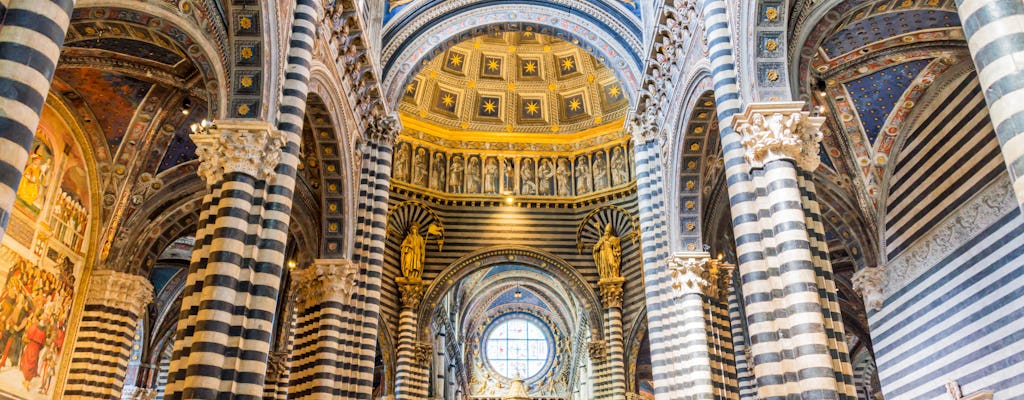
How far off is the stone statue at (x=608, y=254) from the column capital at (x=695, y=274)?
10857mm

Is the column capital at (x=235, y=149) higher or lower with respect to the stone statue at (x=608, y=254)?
lower

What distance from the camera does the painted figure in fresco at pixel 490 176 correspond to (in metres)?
28.2

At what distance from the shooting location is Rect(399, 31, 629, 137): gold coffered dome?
28531 mm

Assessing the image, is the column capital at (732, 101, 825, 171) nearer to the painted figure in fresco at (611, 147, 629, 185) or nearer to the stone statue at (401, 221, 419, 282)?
the painted figure in fresco at (611, 147, 629, 185)

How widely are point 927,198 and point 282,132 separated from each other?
40.0 ft

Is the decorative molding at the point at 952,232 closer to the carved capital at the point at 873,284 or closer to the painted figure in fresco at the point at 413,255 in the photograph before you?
the carved capital at the point at 873,284

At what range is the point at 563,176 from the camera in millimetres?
28703

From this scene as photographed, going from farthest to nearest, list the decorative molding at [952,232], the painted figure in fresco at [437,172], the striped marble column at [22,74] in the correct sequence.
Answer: the painted figure in fresco at [437,172] → the decorative molding at [952,232] → the striped marble column at [22,74]

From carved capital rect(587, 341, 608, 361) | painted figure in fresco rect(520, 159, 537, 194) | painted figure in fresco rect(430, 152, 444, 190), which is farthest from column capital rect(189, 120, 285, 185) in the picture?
painted figure in fresco rect(520, 159, 537, 194)

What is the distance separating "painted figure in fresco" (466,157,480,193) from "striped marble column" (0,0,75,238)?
22.4 meters

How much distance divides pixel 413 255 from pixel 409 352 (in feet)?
10.8

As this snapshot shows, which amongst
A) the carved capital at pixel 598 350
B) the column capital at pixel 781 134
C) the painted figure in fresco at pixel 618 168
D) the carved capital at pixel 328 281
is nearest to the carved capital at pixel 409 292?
the carved capital at pixel 598 350

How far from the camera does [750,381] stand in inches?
848

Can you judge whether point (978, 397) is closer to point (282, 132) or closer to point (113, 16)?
point (282, 132)
